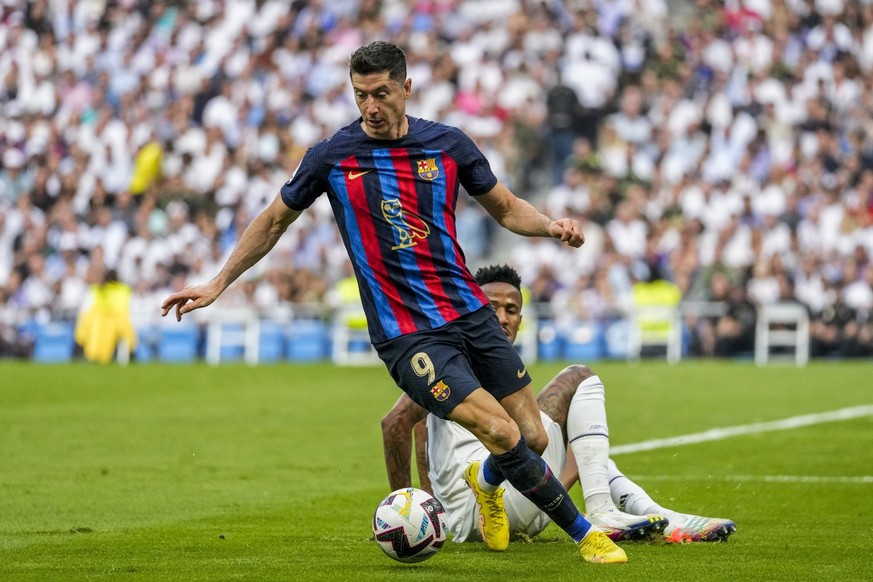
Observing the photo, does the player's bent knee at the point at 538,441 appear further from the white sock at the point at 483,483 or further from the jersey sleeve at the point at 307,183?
the jersey sleeve at the point at 307,183

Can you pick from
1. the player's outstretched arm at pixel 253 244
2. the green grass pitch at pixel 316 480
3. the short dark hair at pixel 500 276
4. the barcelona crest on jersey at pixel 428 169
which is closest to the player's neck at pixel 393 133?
the barcelona crest on jersey at pixel 428 169

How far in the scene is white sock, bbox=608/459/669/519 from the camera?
7039 mm

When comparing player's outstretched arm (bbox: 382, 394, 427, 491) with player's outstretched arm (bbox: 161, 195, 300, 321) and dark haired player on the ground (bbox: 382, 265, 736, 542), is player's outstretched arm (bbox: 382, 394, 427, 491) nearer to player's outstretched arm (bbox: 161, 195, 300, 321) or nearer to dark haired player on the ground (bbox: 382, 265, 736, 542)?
dark haired player on the ground (bbox: 382, 265, 736, 542)

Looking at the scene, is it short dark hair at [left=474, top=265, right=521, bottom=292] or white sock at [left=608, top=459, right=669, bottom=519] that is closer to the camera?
white sock at [left=608, top=459, right=669, bottom=519]

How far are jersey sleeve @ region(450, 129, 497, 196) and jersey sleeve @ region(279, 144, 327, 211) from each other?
596mm

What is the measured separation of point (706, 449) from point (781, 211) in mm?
12326

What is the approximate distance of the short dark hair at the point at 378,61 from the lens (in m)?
6.16

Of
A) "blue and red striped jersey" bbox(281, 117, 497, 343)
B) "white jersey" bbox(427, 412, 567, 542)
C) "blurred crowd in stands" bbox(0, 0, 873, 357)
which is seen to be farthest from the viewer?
"blurred crowd in stands" bbox(0, 0, 873, 357)

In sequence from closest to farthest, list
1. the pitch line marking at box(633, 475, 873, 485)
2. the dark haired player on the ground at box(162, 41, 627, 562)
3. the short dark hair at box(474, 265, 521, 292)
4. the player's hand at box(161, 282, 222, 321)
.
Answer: the dark haired player on the ground at box(162, 41, 627, 562)
the player's hand at box(161, 282, 222, 321)
the short dark hair at box(474, 265, 521, 292)
the pitch line marking at box(633, 475, 873, 485)

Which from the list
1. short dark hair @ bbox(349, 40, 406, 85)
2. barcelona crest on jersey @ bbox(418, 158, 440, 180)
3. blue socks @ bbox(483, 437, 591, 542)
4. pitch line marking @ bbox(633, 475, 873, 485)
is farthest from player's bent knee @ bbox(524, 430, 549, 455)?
pitch line marking @ bbox(633, 475, 873, 485)

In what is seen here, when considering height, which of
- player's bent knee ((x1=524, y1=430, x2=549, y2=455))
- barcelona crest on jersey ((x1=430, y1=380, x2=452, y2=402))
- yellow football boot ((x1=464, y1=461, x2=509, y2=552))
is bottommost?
yellow football boot ((x1=464, y1=461, x2=509, y2=552))

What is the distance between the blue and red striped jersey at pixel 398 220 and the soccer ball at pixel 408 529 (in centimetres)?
76

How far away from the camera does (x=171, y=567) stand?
611cm

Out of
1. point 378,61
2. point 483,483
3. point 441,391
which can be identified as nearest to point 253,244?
point 378,61
